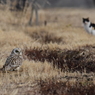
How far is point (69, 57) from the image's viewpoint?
11586 mm

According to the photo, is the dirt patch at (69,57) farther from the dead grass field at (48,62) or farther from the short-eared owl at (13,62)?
the short-eared owl at (13,62)

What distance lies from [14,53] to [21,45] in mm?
3750

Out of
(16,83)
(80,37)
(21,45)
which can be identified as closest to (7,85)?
(16,83)

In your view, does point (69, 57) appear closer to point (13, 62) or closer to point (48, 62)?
point (48, 62)

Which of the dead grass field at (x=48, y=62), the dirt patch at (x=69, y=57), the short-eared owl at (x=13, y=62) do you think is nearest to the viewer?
the dead grass field at (x=48, y=62)

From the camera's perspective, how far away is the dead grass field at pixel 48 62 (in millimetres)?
7731

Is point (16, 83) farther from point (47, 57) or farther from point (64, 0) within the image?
point (64, 0)

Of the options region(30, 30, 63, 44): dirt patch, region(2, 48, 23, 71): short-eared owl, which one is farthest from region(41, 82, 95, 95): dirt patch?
region(30, 30, 63, 44): dirt patch

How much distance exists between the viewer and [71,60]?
11367 mm

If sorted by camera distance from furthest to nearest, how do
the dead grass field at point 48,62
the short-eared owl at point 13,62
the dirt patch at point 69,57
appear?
the dirt patch at point 69,57 → the short-eared owl at point 13,62 → the dead grass field at point 48,62

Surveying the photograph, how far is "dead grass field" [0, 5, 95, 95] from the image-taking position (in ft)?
25.4

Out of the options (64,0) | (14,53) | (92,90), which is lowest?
(92,90)

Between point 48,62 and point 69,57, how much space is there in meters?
0.81

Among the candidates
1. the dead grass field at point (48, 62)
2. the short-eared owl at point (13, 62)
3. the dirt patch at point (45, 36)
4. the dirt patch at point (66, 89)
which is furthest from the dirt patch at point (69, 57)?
the dirt patch at point (45, 36)
